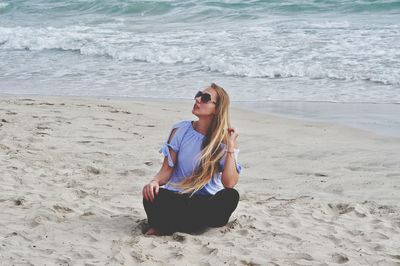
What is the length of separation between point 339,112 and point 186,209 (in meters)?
4.90

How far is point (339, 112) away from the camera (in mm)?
9078

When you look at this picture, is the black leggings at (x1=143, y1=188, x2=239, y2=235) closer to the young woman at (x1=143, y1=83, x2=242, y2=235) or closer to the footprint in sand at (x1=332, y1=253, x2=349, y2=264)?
the young woman at (x1=143, y1=83, x2=242, y2=235)

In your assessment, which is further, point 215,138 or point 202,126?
point 202,126

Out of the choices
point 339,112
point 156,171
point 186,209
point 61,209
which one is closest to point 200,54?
point 339,112

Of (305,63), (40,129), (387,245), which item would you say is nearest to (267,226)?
(387,245)

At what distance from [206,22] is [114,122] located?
10.7m

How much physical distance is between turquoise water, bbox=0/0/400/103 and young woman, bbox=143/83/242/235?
18.1 ft

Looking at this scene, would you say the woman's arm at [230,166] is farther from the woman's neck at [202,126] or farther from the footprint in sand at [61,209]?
the footprint in sand at [61,209]

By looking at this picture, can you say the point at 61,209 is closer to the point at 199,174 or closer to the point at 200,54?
the point at 199,174

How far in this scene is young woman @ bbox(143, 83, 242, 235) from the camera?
14.8ft

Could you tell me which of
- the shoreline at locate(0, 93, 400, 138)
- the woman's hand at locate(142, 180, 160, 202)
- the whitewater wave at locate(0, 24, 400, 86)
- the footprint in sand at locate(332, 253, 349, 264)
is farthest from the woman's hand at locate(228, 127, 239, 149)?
the whitewater wave at locate(0, 24, 400, 86)

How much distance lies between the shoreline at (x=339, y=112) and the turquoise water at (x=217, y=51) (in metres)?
0.29

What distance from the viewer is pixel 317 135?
7.77m

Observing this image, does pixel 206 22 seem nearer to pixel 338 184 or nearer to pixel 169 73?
pixel 169 73
